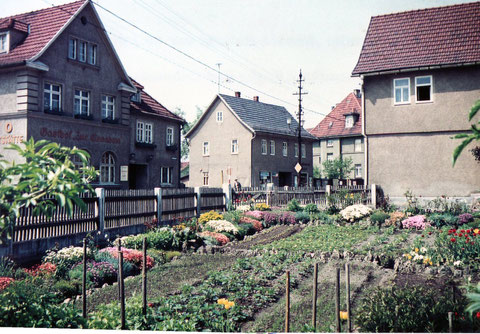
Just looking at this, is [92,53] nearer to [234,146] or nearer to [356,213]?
[356,213]

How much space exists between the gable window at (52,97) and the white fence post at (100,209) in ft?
9.24

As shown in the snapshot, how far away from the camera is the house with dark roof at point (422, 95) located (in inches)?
216

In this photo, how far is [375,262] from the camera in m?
6.29

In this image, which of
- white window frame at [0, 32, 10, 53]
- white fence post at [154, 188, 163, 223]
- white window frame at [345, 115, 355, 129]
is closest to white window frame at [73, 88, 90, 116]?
white window frame at [0, 32, 10, 53]

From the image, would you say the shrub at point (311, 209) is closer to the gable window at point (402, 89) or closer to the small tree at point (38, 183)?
the gable window at point (402, 89)

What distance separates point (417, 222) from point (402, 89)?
Result: 11.2 feet

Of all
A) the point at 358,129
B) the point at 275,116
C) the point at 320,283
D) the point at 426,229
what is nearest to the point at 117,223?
the point at 320,283

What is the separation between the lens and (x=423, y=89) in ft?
21.0

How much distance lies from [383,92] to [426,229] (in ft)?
9.34

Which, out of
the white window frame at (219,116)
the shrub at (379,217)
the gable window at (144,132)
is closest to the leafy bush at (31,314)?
the gable window at (144,132)

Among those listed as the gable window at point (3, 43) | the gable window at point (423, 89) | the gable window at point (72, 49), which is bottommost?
the gable window at point (423, 89)

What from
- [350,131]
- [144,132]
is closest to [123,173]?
[144,132]

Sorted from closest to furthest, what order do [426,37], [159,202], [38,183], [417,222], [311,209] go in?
1. [38,183]
2. [426,37]
3. [417,222]
4. [159,202]
5. [311,209]

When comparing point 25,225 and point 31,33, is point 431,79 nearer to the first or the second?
point 31,33
